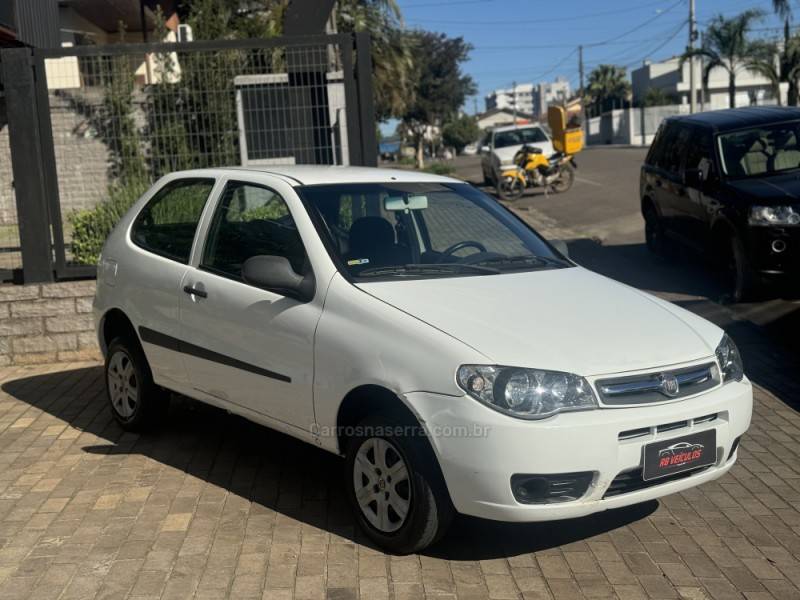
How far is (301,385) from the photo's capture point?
4.84m

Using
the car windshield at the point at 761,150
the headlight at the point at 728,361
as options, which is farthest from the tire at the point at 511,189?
the headlight at the point at 728,361

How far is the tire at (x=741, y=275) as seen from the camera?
9.48 meters

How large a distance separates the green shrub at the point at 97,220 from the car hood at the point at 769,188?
5616mm

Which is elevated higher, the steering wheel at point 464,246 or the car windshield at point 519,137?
the car windshield at point 519,137

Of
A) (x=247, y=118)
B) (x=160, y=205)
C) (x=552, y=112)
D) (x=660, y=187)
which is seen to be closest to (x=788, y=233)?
(x=660, y=187)

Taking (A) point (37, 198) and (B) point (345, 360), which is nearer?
(B) point (345, 360)

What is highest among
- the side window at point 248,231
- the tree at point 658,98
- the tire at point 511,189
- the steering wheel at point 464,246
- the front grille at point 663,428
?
the tree at point 658,98

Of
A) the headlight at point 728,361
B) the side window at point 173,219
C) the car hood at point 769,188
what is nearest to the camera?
the headlight at point 728,361

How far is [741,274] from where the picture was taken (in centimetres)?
958

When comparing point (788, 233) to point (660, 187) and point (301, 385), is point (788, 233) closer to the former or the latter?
point (660, 187)

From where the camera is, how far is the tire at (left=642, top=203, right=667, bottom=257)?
12352 mm

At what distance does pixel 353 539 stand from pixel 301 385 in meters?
0.76

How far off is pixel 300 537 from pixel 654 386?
5.90 ft

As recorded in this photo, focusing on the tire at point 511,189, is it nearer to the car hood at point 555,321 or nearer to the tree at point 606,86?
the car hood at point 555,321
